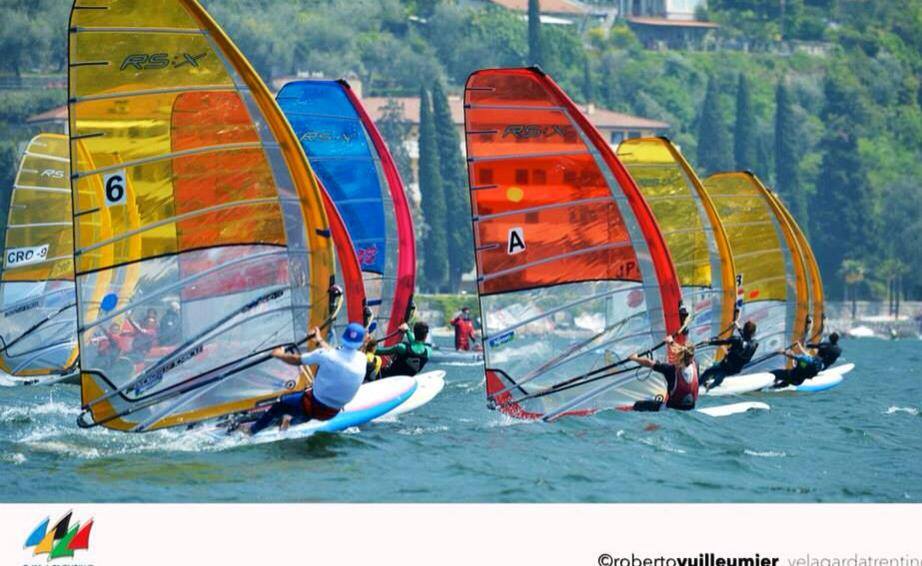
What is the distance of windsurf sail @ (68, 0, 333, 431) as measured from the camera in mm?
16875

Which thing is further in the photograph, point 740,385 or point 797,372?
point 797,372

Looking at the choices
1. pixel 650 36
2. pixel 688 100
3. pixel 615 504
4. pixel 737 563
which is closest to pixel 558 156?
pixel 615 504

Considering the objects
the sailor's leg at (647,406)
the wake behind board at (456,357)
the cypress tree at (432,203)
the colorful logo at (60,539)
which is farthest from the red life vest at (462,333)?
the cypress tree at (432,203)

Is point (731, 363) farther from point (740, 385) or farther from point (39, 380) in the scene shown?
point (39, 380)

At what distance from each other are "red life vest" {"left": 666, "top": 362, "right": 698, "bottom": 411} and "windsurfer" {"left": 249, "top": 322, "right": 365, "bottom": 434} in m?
3.85

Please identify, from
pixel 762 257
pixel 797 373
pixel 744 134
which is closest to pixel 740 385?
pixel 797 373

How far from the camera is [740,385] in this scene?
82.1ft

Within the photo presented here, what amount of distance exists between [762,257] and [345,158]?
7.04 metres

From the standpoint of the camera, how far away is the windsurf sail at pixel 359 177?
79.6ft

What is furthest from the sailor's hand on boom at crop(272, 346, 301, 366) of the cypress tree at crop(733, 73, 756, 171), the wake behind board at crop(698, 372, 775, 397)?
the cypress tree at crop(733, 73, 756, 171)

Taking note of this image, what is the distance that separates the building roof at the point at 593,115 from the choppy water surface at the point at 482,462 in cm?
9942

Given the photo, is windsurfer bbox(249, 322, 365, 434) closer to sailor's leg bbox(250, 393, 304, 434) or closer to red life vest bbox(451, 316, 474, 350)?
sailor's leg bbox(250, 393, 304, 434)

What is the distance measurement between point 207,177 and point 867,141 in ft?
371

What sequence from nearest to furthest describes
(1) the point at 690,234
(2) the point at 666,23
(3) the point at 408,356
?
(3) the point at 408,356 < (1) the point at 690,234 < (2) the point at 666,23
